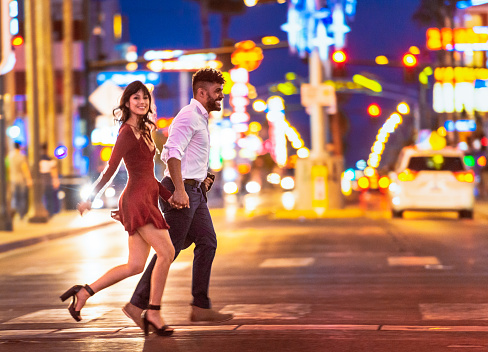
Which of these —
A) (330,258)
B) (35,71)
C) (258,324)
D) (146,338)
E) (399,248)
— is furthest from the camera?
(35,71)

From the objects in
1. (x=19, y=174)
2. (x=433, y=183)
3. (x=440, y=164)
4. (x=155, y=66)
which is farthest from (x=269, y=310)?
(x=155, y=66)

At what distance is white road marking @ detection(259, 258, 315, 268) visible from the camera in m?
14.5

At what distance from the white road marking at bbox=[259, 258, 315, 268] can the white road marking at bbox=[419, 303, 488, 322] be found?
4669 mm

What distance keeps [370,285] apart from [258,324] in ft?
10.6

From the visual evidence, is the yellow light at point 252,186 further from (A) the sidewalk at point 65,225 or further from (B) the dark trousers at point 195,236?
(B) the dark trousers at point 195,236

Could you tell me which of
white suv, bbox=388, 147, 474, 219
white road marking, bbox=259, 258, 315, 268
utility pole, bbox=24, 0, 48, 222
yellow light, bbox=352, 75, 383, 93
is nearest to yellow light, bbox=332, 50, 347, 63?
white suv, bbox=388, 147, 474, 219

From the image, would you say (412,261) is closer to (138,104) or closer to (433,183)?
(138,104)

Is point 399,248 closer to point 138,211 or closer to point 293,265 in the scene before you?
point 293,265

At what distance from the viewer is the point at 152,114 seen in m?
8.32

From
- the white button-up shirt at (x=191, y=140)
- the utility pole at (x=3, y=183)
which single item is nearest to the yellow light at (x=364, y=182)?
the utility pole at (x=3, y=183)

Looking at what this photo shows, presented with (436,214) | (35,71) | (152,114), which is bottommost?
(436,214)

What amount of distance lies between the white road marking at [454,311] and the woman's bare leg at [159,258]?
2.20 meters

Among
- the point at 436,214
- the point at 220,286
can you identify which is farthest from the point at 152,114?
the point at 436,214

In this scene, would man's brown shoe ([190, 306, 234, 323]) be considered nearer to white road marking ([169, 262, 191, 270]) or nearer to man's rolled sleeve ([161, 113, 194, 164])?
man's rolled sleeve ([161, 113, 194, 164])
